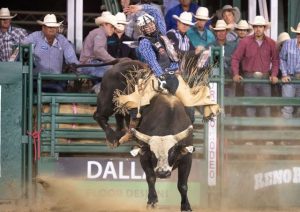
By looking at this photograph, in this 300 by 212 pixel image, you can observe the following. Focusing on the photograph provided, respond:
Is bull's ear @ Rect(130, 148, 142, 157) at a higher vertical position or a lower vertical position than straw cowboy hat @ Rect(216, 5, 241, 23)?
lower

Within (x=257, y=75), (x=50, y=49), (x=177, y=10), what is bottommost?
(x=257, y=75)

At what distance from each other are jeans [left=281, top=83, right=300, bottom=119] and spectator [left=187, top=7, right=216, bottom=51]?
3.97 ft

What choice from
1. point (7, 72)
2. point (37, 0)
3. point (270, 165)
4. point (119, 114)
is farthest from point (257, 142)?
point (37, 0)

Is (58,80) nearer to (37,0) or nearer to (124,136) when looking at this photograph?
(124,136)

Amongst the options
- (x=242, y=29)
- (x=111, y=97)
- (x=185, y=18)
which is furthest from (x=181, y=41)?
(x=111, y=97)

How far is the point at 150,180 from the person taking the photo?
12906 mm

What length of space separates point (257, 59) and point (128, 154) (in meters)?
2.18

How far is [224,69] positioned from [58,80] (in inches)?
89.5

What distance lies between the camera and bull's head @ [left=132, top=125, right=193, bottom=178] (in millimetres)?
12602

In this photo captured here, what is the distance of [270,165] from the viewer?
15.1m

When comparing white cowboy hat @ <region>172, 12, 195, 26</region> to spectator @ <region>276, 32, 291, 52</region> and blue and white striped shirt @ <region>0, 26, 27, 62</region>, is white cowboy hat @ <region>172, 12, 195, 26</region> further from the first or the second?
blue and white striped shirt @ <region>0, 26, 27, 62</region>

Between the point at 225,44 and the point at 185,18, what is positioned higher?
the point at 185,18

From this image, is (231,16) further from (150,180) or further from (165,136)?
(150,180)

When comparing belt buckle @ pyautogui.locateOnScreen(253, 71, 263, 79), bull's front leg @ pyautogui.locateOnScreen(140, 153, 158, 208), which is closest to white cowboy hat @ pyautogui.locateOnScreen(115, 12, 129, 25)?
belt buckle @ pyautogui.locateOnScreen(253, 71, 263, 79)
